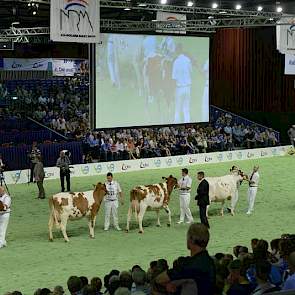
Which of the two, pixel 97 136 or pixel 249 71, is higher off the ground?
pixel 249 71

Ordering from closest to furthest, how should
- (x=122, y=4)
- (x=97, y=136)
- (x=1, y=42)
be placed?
(x=122, y=4) < (x=97, y=136) < (x=1, y=42)

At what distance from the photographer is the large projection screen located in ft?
90.1

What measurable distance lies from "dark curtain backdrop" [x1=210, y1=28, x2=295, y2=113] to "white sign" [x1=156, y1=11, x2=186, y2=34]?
12.6 m

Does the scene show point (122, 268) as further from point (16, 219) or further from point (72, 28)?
point (72, 28)

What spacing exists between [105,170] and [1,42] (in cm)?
1362

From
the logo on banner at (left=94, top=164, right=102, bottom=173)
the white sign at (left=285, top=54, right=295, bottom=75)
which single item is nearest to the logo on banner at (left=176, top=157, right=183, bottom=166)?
the logo on banner at (left=94, top=164, right=102, bottom=173)

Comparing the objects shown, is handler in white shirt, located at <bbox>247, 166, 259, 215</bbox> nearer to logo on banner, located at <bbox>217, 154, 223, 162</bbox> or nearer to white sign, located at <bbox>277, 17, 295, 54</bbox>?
white sign, located at <bbox>277, 17, 295, 54</bbox>

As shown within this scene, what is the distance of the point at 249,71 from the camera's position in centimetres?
4294

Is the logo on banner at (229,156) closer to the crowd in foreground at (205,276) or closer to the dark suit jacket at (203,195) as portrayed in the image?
the dark suit jacket at (203,195)

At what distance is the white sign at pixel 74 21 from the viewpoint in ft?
59.2

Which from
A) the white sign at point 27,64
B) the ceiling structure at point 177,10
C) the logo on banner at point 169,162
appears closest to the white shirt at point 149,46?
the ceiling structure at point 177,10

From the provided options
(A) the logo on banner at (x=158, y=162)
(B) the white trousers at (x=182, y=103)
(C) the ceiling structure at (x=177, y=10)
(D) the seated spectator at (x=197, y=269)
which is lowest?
(A) the logo on banner at (x=158, y=162)

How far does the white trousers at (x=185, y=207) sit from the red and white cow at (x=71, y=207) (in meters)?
2.35

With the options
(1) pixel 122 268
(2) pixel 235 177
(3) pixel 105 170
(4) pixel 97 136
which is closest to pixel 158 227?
(2) pixel 235 177
